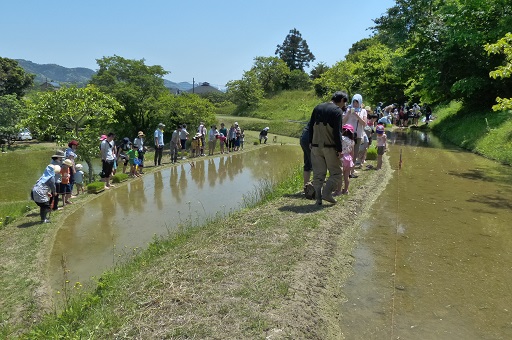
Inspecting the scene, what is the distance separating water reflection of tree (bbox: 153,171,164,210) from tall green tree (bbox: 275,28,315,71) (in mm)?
59772

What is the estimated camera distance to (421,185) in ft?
28.5

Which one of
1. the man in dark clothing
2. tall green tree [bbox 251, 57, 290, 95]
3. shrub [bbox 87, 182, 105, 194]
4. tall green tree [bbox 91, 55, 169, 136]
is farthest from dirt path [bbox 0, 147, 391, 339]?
tall green tree [bbox 251, 57, 290, 95]

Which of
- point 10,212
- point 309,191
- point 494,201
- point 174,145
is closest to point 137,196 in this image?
point 10,212

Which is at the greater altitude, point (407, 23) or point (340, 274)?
point (407, 23)

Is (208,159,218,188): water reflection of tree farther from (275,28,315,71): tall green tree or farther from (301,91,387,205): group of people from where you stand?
(275,28,315,71): tall green tree

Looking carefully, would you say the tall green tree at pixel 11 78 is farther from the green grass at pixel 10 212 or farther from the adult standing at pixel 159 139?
the green grass at pixel 10 212

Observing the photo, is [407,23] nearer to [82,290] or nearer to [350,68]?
[350,68]

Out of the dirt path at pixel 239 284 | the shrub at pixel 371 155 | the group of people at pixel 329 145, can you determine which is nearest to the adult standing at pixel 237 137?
the shrub at pixel 371 155

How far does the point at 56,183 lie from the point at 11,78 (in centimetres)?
4379

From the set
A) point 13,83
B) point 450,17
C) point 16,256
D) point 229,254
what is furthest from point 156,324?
point 13,83

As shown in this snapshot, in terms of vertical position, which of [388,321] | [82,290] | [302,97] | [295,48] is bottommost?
[82,290]

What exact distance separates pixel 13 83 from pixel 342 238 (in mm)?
50778

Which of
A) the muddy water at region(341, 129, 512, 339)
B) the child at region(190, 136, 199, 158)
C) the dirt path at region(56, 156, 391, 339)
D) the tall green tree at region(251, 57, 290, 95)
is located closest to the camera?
the dirt path at region(56, 156, 391, 339)

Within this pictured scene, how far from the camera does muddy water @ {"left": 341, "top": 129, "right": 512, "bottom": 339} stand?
11.4 ft
